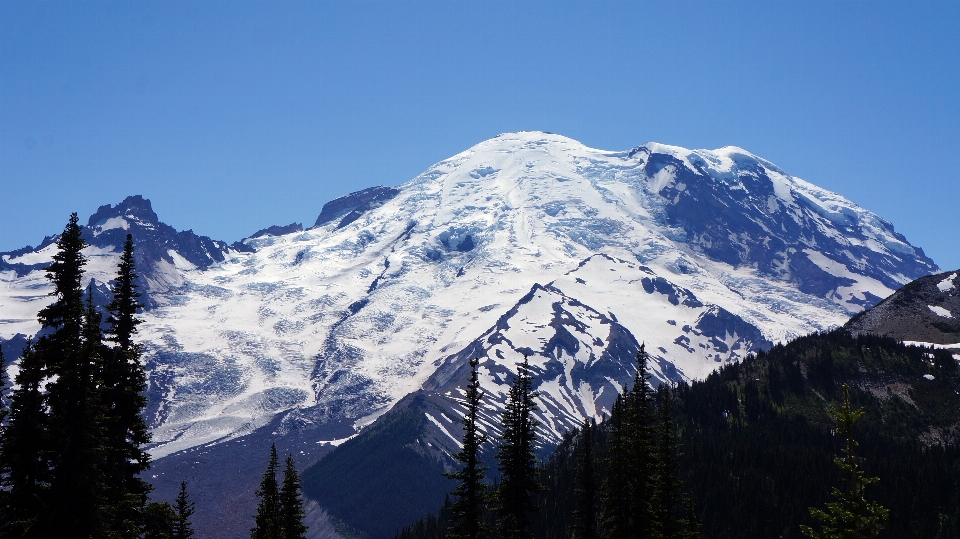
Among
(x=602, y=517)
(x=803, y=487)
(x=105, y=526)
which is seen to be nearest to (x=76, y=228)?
(x=105, y=526)

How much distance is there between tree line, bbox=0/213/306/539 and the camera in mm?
32406

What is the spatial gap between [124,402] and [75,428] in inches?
346

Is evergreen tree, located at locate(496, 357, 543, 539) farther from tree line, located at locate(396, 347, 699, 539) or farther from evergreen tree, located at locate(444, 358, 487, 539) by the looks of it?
evergreen tree, located at locate(444, 358, 487, 539)

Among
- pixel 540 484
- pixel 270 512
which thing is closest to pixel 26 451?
pixel 540 484

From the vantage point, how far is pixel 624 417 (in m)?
49.6

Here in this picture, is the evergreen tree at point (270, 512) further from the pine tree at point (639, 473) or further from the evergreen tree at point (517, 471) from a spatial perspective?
the pine tree at point (639, 473)

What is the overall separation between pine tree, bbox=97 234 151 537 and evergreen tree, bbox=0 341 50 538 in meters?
2.64

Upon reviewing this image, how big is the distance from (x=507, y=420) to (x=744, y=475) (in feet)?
541

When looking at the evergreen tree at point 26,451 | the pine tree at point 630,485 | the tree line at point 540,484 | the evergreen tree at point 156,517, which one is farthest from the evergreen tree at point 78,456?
the pine tree at point 630,485

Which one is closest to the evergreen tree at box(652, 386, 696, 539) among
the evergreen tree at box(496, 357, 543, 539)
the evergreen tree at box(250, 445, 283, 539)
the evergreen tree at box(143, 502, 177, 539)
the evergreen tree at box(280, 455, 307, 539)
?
the evergreen tree at box(496, 357, 543, 539)

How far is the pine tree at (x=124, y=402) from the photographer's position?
3928cm

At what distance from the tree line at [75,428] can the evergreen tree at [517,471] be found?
15.5m

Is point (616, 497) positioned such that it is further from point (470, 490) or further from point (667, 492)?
point (470, 490)

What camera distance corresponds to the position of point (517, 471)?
46.5 m
